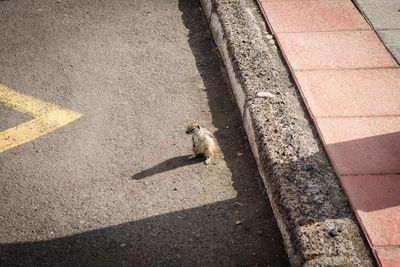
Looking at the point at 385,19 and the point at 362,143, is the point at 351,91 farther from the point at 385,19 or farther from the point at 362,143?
the point at 385,19

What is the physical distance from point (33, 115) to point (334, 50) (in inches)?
147

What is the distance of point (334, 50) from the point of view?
471 centimetres

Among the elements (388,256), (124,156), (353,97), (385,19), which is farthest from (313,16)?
(388,256)

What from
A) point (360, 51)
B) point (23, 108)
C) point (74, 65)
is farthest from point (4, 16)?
point (360, 51)

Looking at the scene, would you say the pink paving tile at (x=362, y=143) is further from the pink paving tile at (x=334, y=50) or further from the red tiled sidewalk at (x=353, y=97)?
the pink paving tile at (x=334, y=50)

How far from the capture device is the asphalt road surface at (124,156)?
303 centimetres

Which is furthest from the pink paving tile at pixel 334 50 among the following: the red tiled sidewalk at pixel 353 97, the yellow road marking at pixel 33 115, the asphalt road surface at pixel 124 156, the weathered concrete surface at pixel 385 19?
the yellow road marking at pixel 33 115

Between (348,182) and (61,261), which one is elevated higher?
(348,182)

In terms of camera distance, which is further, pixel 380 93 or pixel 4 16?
pixel 4 16

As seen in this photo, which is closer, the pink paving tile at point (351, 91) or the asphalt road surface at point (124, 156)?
the asphalt road surface at point (124, 156)

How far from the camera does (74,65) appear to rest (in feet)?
15.7

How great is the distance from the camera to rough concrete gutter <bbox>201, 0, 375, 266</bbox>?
274 centimetres

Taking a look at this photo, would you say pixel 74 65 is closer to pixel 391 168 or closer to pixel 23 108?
pixel 23 108

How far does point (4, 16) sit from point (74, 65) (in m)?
1.80
